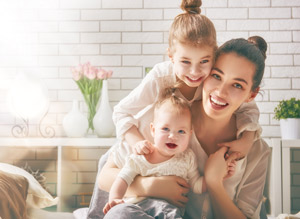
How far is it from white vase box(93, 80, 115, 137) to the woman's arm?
1.48 metres

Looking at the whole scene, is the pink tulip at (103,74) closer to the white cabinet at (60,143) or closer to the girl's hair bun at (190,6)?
the white cabinet at (60,143)

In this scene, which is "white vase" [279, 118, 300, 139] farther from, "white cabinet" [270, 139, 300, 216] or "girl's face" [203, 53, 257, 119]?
"girl's face" [203, 53, 257, 119]

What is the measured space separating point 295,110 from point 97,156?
61.9 inches

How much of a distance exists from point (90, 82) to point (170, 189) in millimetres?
1769

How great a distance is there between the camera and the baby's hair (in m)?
1.44

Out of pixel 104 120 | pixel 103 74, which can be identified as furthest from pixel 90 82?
pixel 104 120

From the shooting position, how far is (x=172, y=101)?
146 centimetres

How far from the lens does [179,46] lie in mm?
1470

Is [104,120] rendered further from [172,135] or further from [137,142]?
[172,135]

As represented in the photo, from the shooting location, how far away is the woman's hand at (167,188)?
1.41 meters

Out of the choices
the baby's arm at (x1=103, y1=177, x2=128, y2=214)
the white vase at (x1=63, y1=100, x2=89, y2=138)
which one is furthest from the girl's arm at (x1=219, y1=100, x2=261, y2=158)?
the white vase at (x1=63, y1=100, x2=89, y2=138)

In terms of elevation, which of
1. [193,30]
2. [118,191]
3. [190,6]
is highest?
[190,6]

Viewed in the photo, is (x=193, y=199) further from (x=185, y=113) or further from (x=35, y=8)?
(x=35, y=8)

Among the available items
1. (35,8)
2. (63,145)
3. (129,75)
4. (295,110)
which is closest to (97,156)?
(63,145)
